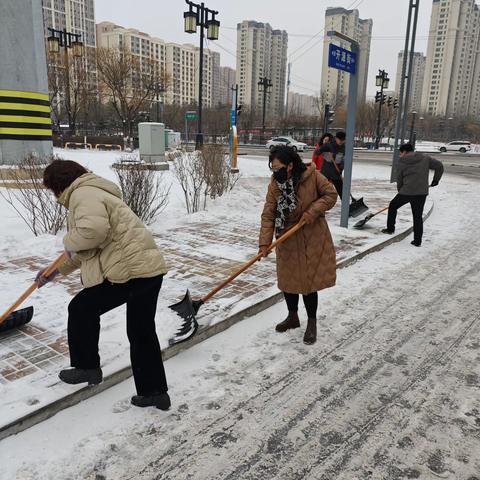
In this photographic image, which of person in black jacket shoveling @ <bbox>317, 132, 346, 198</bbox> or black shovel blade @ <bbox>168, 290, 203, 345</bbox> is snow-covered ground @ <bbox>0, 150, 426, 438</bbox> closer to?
black shovel blade @ <bbox>168, 290, 203, 345</bbox>

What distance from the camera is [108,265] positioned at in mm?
2578

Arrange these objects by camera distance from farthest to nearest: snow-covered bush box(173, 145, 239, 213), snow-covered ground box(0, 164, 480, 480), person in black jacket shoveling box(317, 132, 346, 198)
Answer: snow-covered bush box(173, 145, 239, 213) → person in black jacket shoveling box(317, 132, 346, 198) → snow-covered ground box(0, 164, 480, 480)

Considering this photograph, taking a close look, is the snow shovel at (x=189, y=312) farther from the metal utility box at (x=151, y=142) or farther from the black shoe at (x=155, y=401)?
the metal utility box at (x=151, y=142)

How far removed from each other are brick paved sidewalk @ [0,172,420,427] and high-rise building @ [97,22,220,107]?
55.3 metres

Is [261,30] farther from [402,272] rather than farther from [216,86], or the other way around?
[402,272]

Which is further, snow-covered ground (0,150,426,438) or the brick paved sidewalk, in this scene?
the brick paved sidewalk

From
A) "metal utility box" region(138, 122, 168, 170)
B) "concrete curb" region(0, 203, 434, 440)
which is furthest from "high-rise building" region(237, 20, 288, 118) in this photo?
"concrete curb" region(0, 203, 434, 440)

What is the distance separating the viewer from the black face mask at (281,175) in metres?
3.50

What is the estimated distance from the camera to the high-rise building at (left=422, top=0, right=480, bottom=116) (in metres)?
60.5

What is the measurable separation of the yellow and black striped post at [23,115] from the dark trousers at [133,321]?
9.83 m

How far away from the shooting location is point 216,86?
7806 centimetres

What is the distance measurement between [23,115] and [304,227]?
9.83 m

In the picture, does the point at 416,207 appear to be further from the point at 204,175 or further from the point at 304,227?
the point at 204,175

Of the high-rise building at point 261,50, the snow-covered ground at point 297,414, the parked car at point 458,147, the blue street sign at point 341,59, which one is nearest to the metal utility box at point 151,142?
the blue street sign at point 341,59
